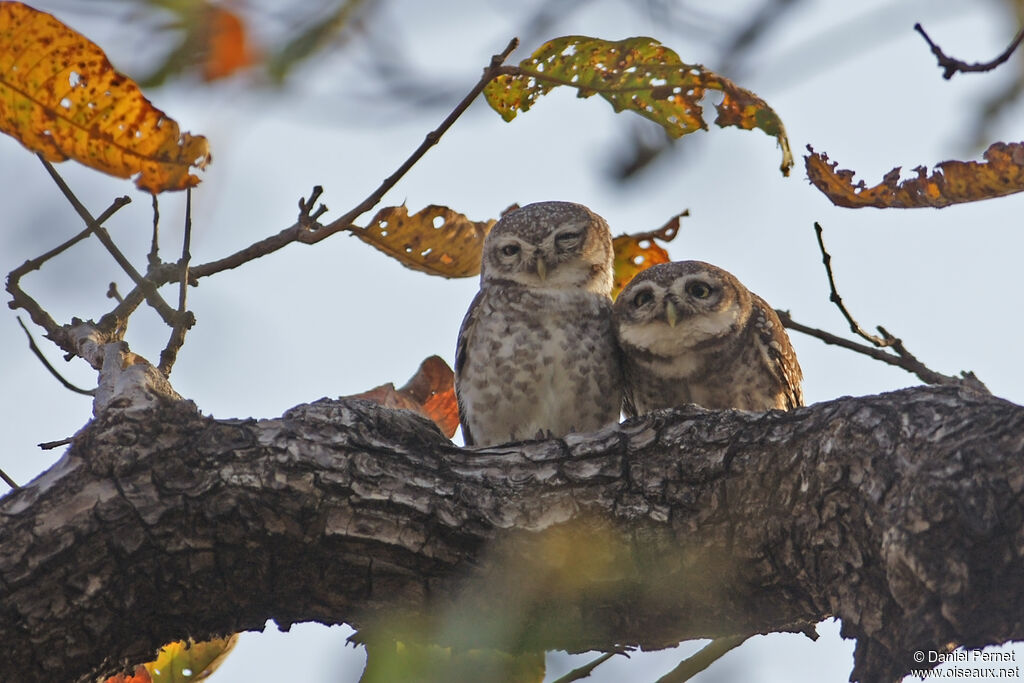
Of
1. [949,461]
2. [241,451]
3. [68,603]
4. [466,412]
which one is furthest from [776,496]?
[466,412]

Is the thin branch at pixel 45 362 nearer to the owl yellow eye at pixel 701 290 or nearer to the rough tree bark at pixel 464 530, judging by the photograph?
the rough tree bark at pixel 464 530

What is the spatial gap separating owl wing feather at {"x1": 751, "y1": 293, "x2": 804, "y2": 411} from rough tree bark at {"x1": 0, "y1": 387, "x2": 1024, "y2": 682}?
6.55 ft

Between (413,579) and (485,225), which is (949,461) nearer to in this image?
(413,579)

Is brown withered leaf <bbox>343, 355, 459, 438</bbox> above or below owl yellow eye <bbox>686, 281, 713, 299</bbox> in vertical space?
below

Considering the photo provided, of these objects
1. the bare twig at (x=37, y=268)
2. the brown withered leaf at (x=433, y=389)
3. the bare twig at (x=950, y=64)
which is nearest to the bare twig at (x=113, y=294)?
the bare twig at (x=37, y=268)

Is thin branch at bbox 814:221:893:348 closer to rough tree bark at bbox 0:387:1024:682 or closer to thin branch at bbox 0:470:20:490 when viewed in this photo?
rough tree bark at bbox 0:387:1024:682

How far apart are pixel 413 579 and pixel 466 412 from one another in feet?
7.91

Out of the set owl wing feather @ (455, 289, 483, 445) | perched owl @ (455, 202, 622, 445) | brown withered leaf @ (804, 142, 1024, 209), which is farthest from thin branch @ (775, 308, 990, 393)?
owl wing feather @ (455, 289, 483, 445)

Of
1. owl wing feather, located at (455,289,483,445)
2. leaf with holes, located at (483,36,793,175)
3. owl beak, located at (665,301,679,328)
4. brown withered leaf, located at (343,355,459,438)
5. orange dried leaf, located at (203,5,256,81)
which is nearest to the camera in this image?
orange dried leaf, located at (203,5,256,81)

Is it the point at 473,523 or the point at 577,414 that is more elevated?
the point at 577,414

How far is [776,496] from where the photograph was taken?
11.0 feet

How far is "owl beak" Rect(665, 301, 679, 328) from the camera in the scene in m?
5.45

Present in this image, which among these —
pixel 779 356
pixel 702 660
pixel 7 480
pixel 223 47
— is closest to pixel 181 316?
pixel 7 480

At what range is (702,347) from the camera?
5.54m
